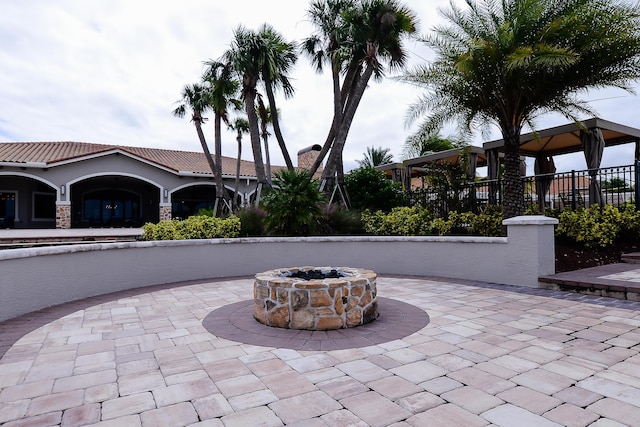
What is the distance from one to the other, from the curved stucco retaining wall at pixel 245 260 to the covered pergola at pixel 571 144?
3649mm

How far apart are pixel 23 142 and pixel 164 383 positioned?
26160 mm

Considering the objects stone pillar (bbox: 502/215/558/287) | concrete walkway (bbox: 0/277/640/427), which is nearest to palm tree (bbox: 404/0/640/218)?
stone pillar (bbox: 502/215/558/287)

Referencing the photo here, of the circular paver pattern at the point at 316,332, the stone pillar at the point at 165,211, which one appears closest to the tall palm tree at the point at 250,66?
the circular paver pattern at the point at 316,332

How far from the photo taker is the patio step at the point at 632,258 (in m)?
8.00

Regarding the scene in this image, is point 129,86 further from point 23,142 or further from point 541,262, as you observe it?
point 23,142

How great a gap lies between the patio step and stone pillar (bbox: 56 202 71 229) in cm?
2314

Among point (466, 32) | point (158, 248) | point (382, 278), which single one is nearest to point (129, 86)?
point (158, 248)

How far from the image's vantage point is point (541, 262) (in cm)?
685

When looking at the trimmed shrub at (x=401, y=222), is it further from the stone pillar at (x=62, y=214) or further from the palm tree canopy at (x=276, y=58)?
the stone pillar at (x=62, y=214)

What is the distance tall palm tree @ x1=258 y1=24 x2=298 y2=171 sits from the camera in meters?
13.0

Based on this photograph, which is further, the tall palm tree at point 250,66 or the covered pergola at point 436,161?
the covered pergola at point 436,161

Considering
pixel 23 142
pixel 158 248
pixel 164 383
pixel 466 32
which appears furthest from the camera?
pixel 23 142

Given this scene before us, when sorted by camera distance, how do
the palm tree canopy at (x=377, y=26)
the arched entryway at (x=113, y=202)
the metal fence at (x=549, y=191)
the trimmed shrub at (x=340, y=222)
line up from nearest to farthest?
1. the metal fence at (x=549, y=191)
2. the trimmed shrub at (x=340, y=222)
3. the palm tree canopy at (x=377, y=26)
4. the arched entryway at (x=113, y=202)

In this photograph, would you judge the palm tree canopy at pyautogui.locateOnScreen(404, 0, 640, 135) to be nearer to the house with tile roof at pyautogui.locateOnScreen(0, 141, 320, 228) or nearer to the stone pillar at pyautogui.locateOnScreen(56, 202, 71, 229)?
the house with tile roof at pyautogui.locateOnScreen(0, 141, 320, 228)
